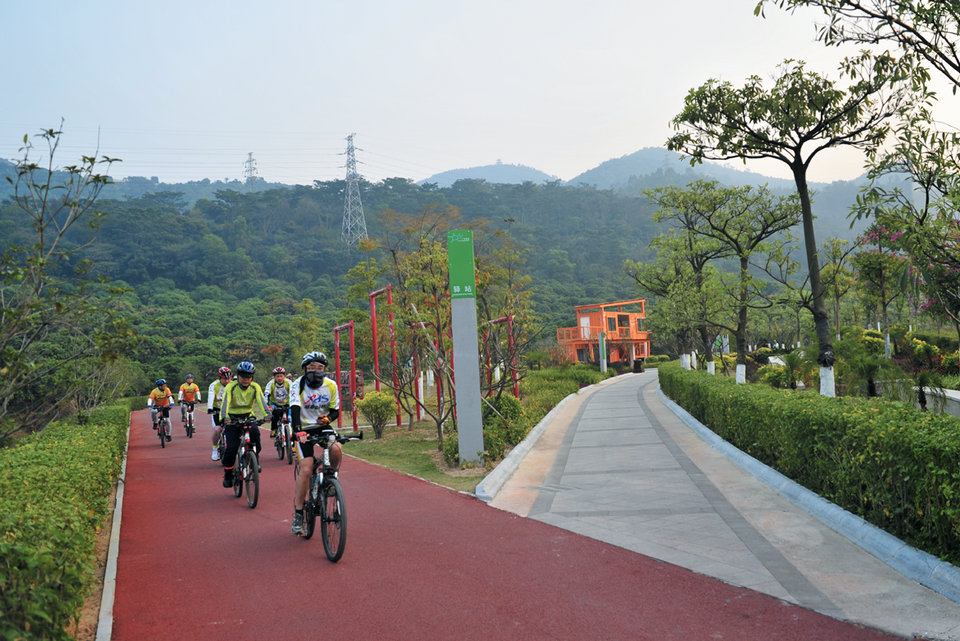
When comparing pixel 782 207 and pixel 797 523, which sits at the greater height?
pixel 782 207

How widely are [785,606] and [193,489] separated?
27.8 ft

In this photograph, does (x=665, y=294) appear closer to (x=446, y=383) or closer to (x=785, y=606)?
(x=446, y=383)

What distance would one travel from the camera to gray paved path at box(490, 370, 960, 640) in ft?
15.6

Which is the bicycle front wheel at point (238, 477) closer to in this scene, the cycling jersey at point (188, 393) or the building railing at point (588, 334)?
the cycling jersey at point (188, 393)

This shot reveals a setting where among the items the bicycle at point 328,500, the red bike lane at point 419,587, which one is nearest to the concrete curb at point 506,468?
the red bike lane at point 419,587

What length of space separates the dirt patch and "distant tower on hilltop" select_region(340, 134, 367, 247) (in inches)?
3182

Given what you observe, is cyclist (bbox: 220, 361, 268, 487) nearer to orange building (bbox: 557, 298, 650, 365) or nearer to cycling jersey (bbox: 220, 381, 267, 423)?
cycling jersey (bbox: 220, 381, 267, 423)

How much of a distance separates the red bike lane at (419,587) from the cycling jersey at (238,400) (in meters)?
1.25

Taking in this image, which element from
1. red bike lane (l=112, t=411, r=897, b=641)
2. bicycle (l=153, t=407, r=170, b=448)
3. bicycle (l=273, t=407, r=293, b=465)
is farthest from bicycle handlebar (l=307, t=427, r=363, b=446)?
bicycle (l=153, t=407, r=170, b=448)

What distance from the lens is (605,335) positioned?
51.5 metres

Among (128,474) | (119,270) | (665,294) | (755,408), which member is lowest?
(128,474)

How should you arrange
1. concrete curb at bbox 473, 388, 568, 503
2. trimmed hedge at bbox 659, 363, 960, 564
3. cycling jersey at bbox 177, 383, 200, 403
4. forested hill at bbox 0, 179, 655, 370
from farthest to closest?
forested hill at bbox 0, 179, 655, 370 < cycling jersey at bbox 177, 383, 200, 403 < concrete curb at bbox 473, 388, 568, 503 < trimmed hedge at bbox 659, 363, 960, 564

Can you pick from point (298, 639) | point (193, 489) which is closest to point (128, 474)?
point (193, 489)

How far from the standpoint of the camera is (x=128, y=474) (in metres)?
13.0
